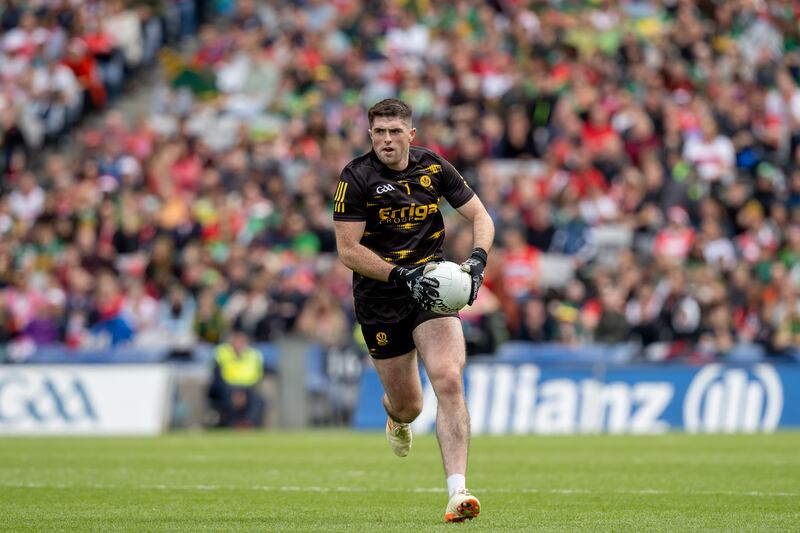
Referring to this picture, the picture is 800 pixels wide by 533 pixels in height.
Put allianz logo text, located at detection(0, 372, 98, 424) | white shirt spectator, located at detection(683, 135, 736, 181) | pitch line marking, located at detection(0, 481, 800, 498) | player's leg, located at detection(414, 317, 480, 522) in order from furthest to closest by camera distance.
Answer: white shirt spectator, located at detection(683, 135, 736, 181)
allianz logo text, located at detection(0, 372, 98, 424)
pitch line marking, located at detection(0, 481, 800, 498)
player's leg, located at detection(414, 317, 480, 522)

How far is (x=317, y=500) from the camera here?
35.7 ft

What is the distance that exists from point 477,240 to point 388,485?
3.20 m

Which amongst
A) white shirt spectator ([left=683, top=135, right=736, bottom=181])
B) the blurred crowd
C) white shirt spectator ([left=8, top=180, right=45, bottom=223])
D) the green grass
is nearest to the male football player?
the green grass

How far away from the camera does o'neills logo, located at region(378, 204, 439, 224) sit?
991 centimetres

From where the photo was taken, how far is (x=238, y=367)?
22672mm

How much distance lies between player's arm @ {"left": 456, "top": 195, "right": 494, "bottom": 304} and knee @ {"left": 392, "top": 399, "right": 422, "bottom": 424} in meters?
1.31

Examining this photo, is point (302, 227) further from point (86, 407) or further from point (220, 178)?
point (86, 407)

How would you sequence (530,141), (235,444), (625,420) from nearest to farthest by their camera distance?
1. (235,444)
2. (625,420)
3. (530,141)

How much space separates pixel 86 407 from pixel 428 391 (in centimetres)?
486

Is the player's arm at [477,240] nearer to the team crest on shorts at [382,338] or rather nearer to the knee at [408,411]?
the team crest on shorts at [382,338]

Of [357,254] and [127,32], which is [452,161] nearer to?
[127,32]

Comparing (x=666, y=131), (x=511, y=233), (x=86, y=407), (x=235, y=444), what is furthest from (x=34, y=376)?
(x=666, y=131)

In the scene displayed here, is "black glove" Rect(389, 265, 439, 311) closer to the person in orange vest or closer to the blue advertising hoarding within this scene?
the blue advertising hoarding

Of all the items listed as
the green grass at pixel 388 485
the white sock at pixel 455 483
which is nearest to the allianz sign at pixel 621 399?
the green grass at pixel 388 485
